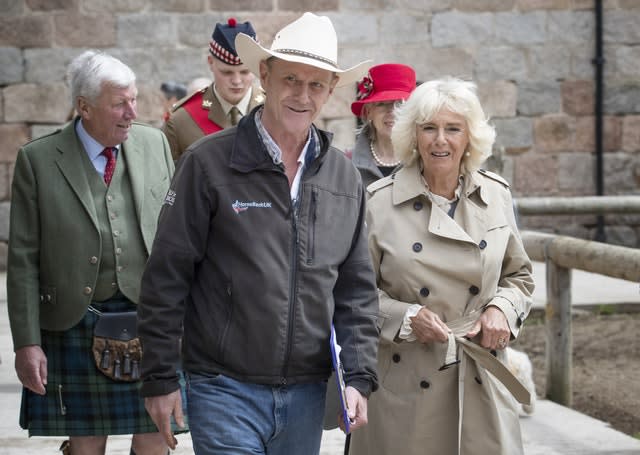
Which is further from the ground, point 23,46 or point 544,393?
point 23,46

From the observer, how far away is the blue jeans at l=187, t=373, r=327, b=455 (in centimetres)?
310

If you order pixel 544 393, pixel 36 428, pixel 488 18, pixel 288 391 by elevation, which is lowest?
pixel 544 393

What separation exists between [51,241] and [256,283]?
1185 millimetres

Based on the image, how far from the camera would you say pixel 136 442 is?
13.7 feet

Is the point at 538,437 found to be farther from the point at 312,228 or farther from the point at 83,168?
the point at 312,228

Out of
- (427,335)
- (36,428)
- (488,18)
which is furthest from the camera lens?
(488,18)

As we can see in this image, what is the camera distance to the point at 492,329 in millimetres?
3846

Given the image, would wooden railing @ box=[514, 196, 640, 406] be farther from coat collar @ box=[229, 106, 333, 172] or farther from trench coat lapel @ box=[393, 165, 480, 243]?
coat collar @ box=[229, 106, 333, 172]

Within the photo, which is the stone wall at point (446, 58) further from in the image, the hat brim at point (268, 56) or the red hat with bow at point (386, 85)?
the hat brim at point (268, 56)

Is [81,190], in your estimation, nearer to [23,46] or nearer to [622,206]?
[622,206]

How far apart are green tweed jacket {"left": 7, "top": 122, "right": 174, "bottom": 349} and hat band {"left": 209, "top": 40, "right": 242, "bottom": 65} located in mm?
1414

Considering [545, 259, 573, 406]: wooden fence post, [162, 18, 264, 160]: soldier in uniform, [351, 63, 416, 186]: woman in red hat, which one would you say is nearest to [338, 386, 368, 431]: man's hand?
[351, 63, 416, 186]: woman in red hat

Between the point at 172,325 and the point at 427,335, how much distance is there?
1014mm

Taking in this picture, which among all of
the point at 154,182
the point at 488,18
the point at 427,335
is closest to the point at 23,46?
the point at 488,18
